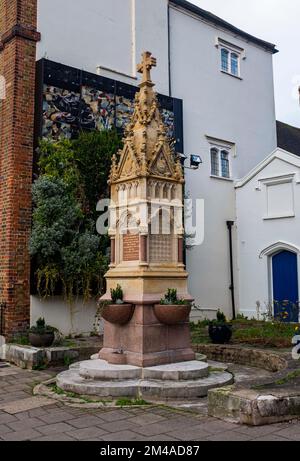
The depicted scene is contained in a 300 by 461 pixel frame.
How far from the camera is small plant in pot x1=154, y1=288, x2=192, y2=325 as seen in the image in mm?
7543

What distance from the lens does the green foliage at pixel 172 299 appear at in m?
7.71

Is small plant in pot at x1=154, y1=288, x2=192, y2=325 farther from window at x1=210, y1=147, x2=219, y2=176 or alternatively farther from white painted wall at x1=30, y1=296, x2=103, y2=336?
window at x1=210, y1=147, x2=219, y2=176

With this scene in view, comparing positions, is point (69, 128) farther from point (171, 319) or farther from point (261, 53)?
point (261, 53)

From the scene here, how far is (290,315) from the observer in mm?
15289

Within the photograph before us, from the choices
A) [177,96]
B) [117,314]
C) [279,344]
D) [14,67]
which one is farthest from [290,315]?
[14,67]

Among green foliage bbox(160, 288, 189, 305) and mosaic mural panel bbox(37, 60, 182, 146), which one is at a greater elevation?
mosaic mural panel bbox(37, 60, 182, 146)

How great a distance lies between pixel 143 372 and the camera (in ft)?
23.7

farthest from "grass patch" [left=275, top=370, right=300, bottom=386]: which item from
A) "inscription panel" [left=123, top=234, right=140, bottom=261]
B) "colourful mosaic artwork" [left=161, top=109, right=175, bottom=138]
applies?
"colourful mosaic artwork" [left=161, top=109, right=175, bottom=138]

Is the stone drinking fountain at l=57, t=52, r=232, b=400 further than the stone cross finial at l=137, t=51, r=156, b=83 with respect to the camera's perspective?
No

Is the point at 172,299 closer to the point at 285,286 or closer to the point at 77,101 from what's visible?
the point at 77,101

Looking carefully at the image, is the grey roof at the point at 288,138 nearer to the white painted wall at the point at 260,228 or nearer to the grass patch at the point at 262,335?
the white painted wall at the point at 260,228

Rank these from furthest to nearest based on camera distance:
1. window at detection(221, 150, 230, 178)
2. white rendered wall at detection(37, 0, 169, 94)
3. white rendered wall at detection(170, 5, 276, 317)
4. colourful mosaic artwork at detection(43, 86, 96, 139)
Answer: window at detection(221, 150, 230, 178) < white rendered wall at detection(170, 5, 276, 317) < white rendered wall at detection(37, 0, 169, 94) < colourful mosaic artwork at detection(43, 86, 96, 139)

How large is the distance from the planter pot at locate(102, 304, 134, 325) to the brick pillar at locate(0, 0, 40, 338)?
4248mm

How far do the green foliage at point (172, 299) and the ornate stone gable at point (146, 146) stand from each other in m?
1.98
